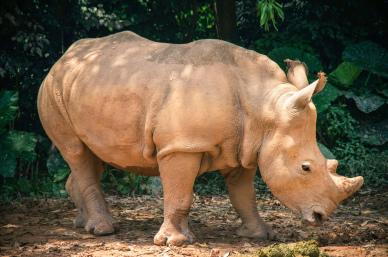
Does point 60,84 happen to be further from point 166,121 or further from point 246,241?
point 246,241

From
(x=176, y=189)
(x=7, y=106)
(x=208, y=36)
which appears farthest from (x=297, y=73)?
(x=208, y=36)

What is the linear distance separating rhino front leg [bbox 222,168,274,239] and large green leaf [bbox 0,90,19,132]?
4122mm

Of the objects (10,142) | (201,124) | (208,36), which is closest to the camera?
(201,124)

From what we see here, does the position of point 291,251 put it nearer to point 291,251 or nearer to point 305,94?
point 291,251

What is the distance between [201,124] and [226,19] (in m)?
5.63

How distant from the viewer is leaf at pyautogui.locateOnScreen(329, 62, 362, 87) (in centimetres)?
1187

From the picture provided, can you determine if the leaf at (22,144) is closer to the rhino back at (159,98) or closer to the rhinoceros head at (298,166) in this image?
the rhino back at (159,98)

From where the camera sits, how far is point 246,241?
7.28 metres

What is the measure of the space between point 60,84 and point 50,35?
415 cm

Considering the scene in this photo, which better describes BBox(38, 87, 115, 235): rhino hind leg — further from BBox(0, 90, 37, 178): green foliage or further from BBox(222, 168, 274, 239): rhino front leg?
BBox(0, 90, 37, 178): green foliage

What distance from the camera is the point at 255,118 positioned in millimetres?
6805

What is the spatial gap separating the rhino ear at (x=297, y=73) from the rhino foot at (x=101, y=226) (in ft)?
7.52

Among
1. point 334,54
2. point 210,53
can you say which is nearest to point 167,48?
point 210,53

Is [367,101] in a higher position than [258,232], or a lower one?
higher
